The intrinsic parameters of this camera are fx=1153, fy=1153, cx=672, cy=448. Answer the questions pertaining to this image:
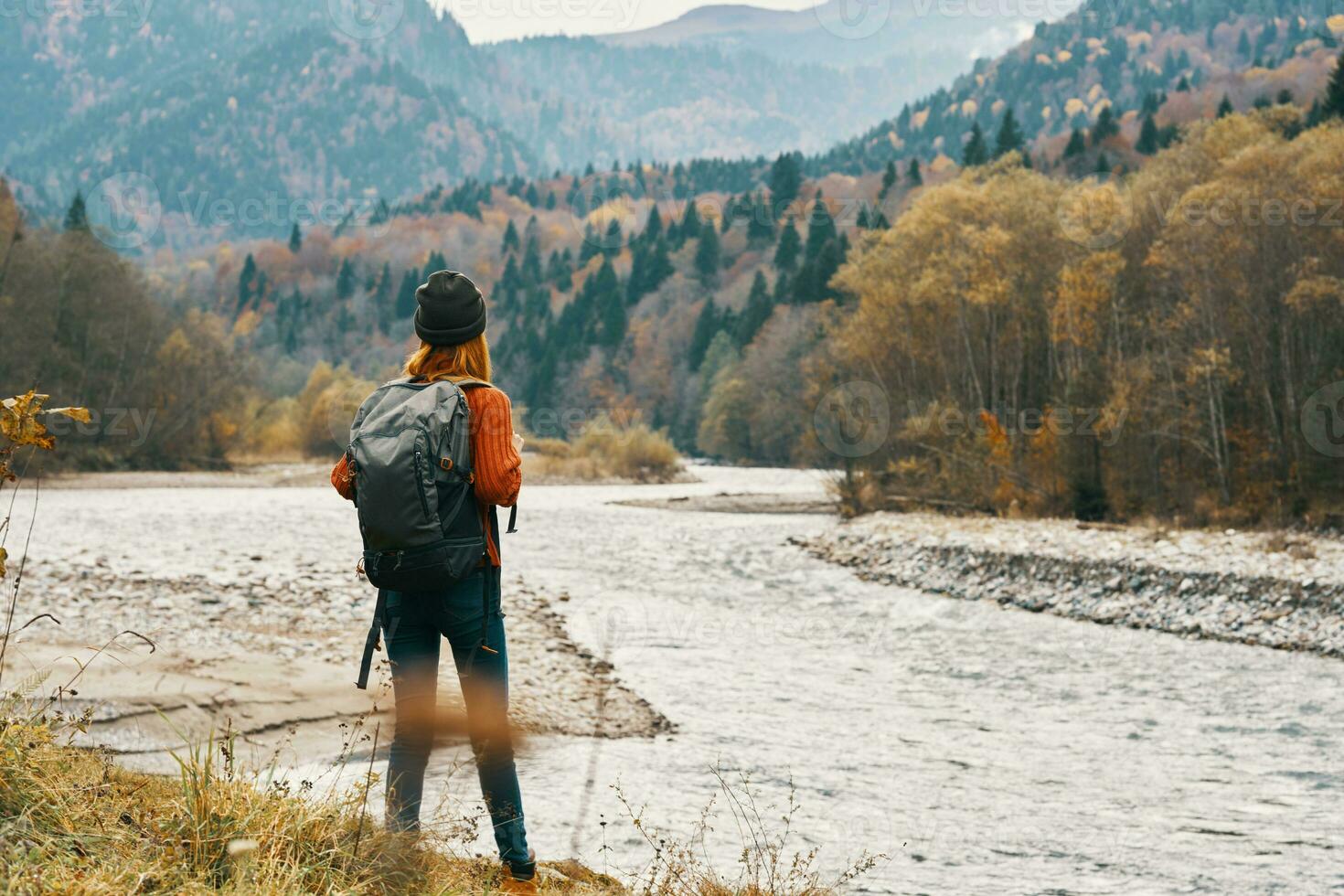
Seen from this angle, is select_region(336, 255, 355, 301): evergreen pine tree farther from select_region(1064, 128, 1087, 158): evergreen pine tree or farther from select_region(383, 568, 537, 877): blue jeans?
select_region(383, 568, 537, 877): blue jeans

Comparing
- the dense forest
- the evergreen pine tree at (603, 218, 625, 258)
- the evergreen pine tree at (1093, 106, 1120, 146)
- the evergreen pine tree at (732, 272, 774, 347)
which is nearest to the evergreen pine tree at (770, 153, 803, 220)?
the evergreen pine tree at (603, 218, 625, 258)

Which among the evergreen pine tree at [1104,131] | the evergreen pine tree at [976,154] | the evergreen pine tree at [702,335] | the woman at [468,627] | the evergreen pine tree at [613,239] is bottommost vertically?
the woman at [468,627]

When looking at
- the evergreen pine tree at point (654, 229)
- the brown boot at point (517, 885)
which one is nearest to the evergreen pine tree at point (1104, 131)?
the evergreen pine tree at point (654, 229)

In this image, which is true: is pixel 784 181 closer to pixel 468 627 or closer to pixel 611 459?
pixel 611 459

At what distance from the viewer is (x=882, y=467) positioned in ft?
119

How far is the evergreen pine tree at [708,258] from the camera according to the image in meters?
120

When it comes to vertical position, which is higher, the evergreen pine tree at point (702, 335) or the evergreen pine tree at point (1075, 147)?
the evergreen pine tree at point (1075, 147)

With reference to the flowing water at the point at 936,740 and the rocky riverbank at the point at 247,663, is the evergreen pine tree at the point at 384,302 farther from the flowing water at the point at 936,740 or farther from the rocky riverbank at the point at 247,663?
the rocky riverbank at the point at 247,663

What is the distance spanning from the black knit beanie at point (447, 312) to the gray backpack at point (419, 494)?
0.32 m

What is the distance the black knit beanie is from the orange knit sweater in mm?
302

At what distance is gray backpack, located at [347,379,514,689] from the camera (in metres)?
4.02

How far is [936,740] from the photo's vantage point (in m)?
10.9

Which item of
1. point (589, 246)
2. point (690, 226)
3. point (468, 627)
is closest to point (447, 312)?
point (468, 627)

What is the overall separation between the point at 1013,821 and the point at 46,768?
6.40 metres
